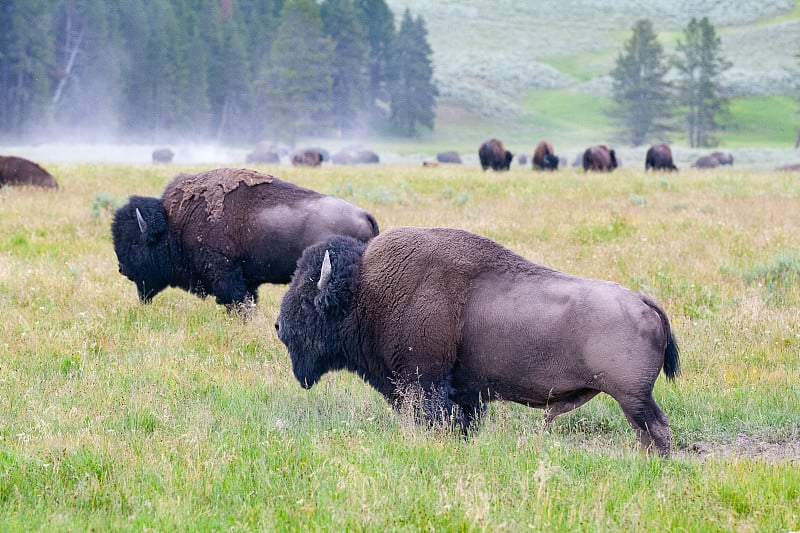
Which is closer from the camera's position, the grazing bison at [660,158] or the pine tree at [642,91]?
the grazing bison at [660,158]

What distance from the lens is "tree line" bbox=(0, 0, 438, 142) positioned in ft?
245

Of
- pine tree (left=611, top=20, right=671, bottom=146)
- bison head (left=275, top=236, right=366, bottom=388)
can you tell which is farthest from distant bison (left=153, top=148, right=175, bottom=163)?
bison head (left=275, top=236, right=366, bottom=388)

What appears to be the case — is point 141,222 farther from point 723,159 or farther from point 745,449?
point 723,159

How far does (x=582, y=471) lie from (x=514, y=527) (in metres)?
1.03

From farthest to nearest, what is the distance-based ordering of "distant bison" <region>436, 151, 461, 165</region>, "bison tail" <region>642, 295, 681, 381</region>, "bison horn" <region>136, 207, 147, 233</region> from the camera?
"distant bison" <region>436, 151, 461, 165</region> → "bison horn" <region>136, 207, 147, 233</region> → "bison tail" <region>642, 295, 681, 381</region>

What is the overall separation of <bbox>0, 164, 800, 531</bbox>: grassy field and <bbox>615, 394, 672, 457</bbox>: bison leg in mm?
173

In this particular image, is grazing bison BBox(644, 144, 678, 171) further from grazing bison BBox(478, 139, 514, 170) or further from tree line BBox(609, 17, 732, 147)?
tree line BBox(609, 17, 732, 147)

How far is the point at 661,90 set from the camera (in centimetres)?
8000

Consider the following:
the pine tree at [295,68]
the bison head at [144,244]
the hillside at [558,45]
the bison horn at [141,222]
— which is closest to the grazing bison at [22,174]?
the bison head at [144,244]

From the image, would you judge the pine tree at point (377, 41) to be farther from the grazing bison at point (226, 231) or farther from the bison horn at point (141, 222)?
the bison horn at point (141, 222)

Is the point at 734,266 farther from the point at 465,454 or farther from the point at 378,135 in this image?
the point at 378,135

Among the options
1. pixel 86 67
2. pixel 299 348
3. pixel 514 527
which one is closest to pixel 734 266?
pixel 299 348

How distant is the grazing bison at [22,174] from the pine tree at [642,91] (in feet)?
221

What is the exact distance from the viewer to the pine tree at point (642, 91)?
78.9 meters
